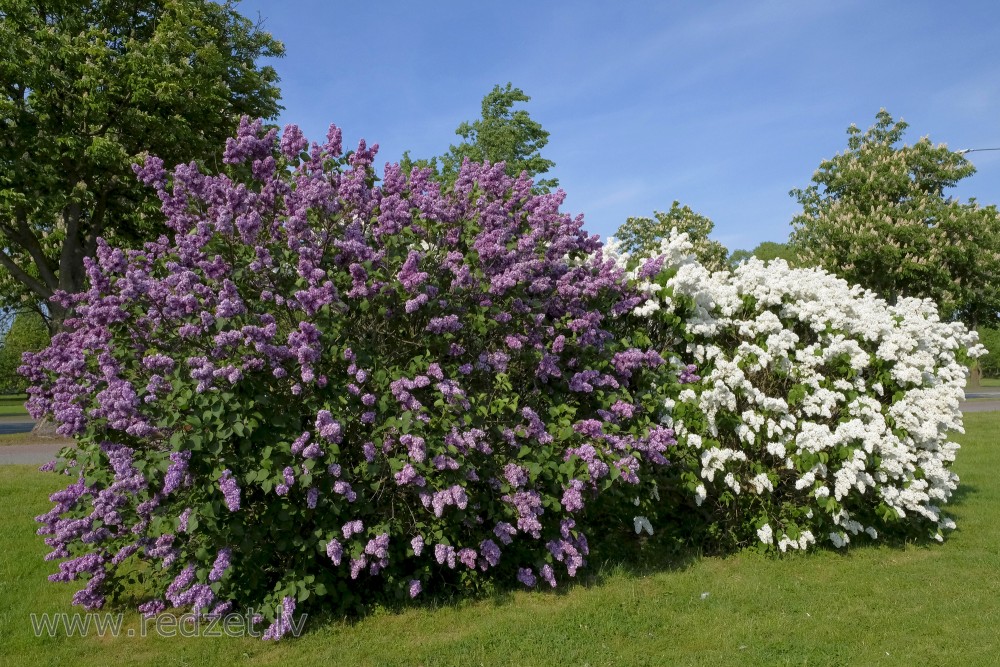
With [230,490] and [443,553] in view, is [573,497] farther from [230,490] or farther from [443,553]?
[230,490]

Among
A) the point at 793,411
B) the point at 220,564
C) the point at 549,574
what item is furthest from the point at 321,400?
the point at 793,411

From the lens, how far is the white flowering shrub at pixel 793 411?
668cm

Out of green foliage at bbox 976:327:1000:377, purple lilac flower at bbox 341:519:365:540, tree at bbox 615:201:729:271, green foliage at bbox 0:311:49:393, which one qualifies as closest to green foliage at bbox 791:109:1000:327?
tree at bbox 615:201:729:271

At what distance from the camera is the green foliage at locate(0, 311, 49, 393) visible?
136 feet

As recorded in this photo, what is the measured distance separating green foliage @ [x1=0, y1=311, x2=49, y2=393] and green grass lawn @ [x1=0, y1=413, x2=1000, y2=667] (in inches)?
1620

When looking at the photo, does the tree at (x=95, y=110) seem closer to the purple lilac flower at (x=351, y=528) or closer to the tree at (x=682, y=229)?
the purple lilac flower at (x=351, y=528)

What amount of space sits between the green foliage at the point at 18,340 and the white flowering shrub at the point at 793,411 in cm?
4227

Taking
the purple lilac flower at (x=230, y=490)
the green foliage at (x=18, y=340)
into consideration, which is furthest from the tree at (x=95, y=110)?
the green foliage at (x=18, y=340)

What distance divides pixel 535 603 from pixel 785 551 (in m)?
2.80

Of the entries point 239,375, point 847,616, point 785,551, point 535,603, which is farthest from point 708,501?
point 239,375

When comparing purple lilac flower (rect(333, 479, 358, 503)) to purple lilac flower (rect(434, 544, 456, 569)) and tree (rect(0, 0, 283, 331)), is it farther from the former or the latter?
tree (rect(0, 0, 283, 331))

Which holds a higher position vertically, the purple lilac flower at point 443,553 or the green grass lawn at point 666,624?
the purple lilac flower at point 443,553

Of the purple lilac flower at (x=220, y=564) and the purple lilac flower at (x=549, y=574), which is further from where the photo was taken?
the purple lilac flower at (x=549, y=574)

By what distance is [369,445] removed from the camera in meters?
5.04
